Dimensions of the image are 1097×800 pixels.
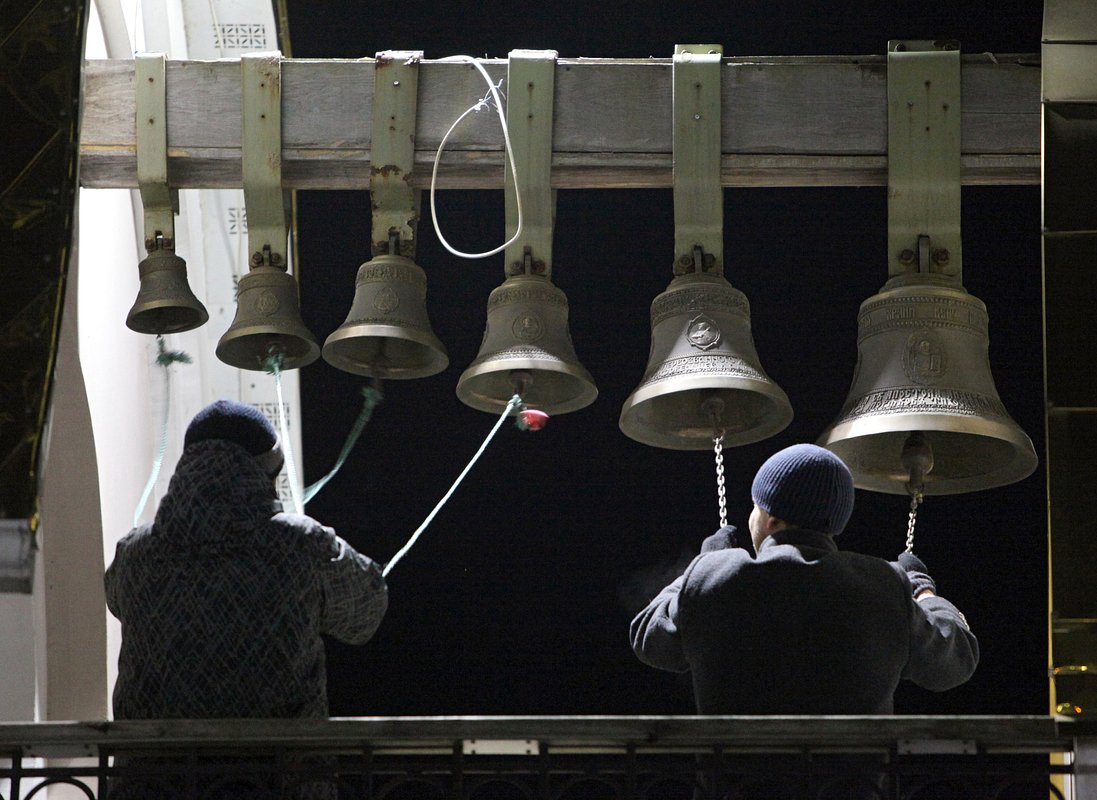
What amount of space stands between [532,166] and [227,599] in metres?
1.38

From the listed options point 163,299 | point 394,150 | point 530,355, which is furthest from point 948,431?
point 163,299

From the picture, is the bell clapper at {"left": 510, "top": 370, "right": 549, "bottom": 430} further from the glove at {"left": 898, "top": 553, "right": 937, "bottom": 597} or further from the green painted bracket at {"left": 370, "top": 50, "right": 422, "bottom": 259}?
the glove at {"left": 898, "top": 553, "right": 937, "bottom": 597}

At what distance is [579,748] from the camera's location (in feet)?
9.21

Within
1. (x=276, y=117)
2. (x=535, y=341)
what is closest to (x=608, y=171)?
(x=535, y=341)

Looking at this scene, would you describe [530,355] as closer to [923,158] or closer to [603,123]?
[603,123]

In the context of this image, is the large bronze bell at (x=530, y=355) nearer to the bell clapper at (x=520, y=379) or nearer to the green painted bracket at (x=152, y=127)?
the bell clapper at (x=520, y=379)

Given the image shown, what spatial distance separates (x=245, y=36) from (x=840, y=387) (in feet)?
7.46

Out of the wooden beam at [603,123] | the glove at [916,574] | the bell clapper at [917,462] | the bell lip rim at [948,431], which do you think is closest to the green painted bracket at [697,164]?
the wooden beam at [603,123]

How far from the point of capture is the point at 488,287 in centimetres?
602

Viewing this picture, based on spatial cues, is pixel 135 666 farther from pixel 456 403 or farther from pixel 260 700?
pixel 456 403

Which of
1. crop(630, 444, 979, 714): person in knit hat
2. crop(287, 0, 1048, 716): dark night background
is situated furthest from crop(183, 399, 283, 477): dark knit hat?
crop(287, 0, 1048, 716): dark night background

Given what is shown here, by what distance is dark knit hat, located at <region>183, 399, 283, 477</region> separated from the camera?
10.2ft

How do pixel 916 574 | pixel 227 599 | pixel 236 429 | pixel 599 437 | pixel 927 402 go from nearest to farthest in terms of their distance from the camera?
pixel 227 599, pixel 236 429, pixel 916 574, pixel 927 402, pixel 599 437

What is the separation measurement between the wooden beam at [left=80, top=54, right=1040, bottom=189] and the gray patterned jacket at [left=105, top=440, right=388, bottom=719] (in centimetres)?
116
